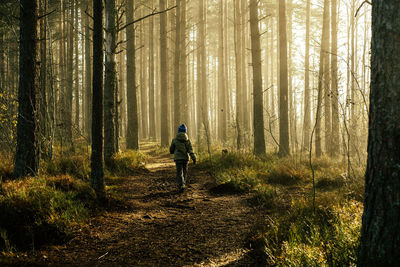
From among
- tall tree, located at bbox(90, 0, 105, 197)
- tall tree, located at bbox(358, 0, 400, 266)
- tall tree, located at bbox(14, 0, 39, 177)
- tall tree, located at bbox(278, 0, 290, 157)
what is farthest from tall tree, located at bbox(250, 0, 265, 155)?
tall tree, located at bbox(358, 0, 400, 266)

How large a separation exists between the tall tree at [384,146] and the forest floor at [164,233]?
1.54 m

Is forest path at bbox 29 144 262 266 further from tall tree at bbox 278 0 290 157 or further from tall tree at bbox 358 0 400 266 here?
tall tree at bbox 278 0 290 157

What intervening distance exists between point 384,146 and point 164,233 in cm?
354

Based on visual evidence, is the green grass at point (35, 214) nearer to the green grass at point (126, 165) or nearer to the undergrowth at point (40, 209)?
the undergrowth at point (40, 209)

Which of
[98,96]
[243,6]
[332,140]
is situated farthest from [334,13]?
[98,96]

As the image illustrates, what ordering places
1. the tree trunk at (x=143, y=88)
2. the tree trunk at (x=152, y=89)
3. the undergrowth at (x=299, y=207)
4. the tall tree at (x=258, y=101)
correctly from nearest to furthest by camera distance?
A: the undergrowth at (x=299, y=207), the tall tree at (x=258, y=101), the tree trunk at (x=152, y=89), the tree trunk at (x=143, y=88)

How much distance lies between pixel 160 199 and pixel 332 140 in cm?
933

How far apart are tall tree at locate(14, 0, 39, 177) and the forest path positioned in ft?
7.35

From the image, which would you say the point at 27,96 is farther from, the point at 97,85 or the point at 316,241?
the point at 316,241

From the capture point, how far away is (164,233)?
431cm

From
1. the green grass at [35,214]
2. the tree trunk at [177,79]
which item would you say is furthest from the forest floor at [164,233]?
the tree trunk at [177,79]

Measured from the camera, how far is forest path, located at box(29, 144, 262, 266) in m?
3.43

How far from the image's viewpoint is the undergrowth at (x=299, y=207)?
2.88m

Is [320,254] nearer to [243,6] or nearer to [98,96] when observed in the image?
[98,96]
